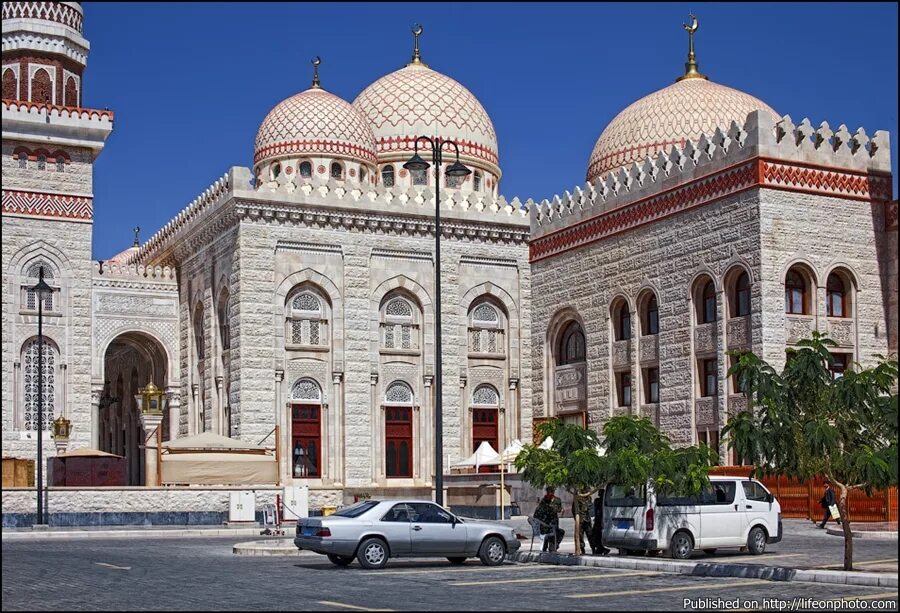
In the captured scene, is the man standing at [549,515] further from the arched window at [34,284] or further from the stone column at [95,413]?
the arched window at [34,284]

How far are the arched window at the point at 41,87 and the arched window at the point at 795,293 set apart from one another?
75.7 feet

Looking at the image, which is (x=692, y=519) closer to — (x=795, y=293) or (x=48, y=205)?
(x=795, y=293)

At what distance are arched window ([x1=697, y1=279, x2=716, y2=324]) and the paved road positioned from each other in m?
13.9

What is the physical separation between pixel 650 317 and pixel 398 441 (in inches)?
338

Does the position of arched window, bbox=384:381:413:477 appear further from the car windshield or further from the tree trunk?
the tree trunk

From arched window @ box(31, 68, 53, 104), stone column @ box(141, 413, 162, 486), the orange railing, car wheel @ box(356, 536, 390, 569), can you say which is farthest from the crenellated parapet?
arched window @ box(31, 68, 53, 104)

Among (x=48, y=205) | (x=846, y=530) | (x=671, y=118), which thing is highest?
(x=671, y=118)

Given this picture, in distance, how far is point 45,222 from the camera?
37688 millimetres

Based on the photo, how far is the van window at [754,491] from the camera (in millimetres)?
20641

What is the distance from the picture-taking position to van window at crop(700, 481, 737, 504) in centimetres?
2022

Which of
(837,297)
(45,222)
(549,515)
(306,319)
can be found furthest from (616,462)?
(45,222)

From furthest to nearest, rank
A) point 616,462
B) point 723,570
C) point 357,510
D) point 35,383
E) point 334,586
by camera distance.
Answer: point 35,383 < point 616,462 < point 357,510 < point 723,570 < point 334,586

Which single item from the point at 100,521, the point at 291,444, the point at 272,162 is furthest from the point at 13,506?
the point at 272,162

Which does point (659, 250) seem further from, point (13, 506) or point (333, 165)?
point (13, 506)
